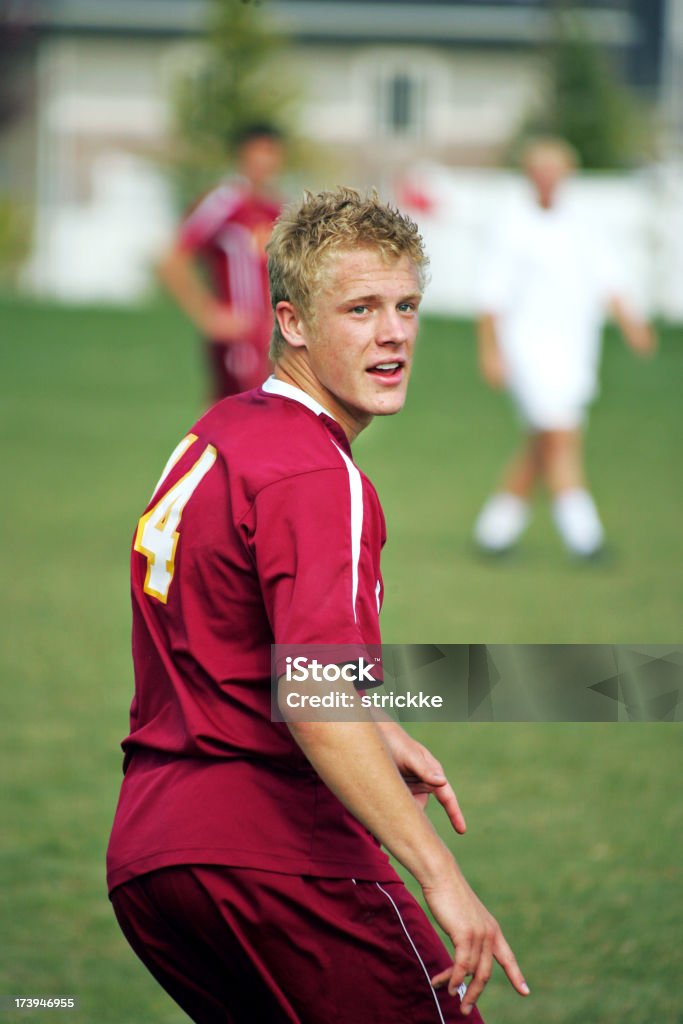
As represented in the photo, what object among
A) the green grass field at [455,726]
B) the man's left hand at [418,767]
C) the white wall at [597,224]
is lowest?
the green grass field at [455,726]

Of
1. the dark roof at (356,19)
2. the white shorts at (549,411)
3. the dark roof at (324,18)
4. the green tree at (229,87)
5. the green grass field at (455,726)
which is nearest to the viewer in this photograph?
the green grass field at (455,726)

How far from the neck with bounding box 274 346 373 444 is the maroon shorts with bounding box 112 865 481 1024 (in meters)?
0.80

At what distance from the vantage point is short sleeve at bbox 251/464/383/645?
247cm

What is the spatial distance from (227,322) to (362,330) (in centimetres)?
821

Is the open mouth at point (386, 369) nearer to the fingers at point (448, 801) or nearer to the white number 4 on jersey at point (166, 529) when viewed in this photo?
the white number 4 on jersey at point (166, 529)

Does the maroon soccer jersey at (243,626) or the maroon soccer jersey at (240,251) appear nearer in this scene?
the maroon soccer jersey at (243,626)

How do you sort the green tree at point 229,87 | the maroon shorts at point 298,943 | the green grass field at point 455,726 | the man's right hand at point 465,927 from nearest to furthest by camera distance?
1. the man's right hand at point 465,927
2. the maroon shorts at point 298,943
3. the green grass field at point 455,726
4. the green tree at point 229,87

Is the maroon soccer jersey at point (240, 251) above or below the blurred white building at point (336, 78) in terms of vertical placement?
below

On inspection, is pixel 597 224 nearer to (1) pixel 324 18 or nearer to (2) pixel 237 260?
(1) pixel 324 18

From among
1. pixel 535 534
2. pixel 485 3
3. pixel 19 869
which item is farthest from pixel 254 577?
pixel 485 3

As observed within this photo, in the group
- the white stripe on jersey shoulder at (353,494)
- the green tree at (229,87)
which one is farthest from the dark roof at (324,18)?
the white stripe on jersey shoulder at (353,494)

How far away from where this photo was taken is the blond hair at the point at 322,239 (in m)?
2.73

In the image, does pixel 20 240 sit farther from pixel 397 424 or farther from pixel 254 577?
pixel 254 577

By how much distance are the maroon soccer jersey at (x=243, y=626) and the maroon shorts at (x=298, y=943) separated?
1.4 inches
